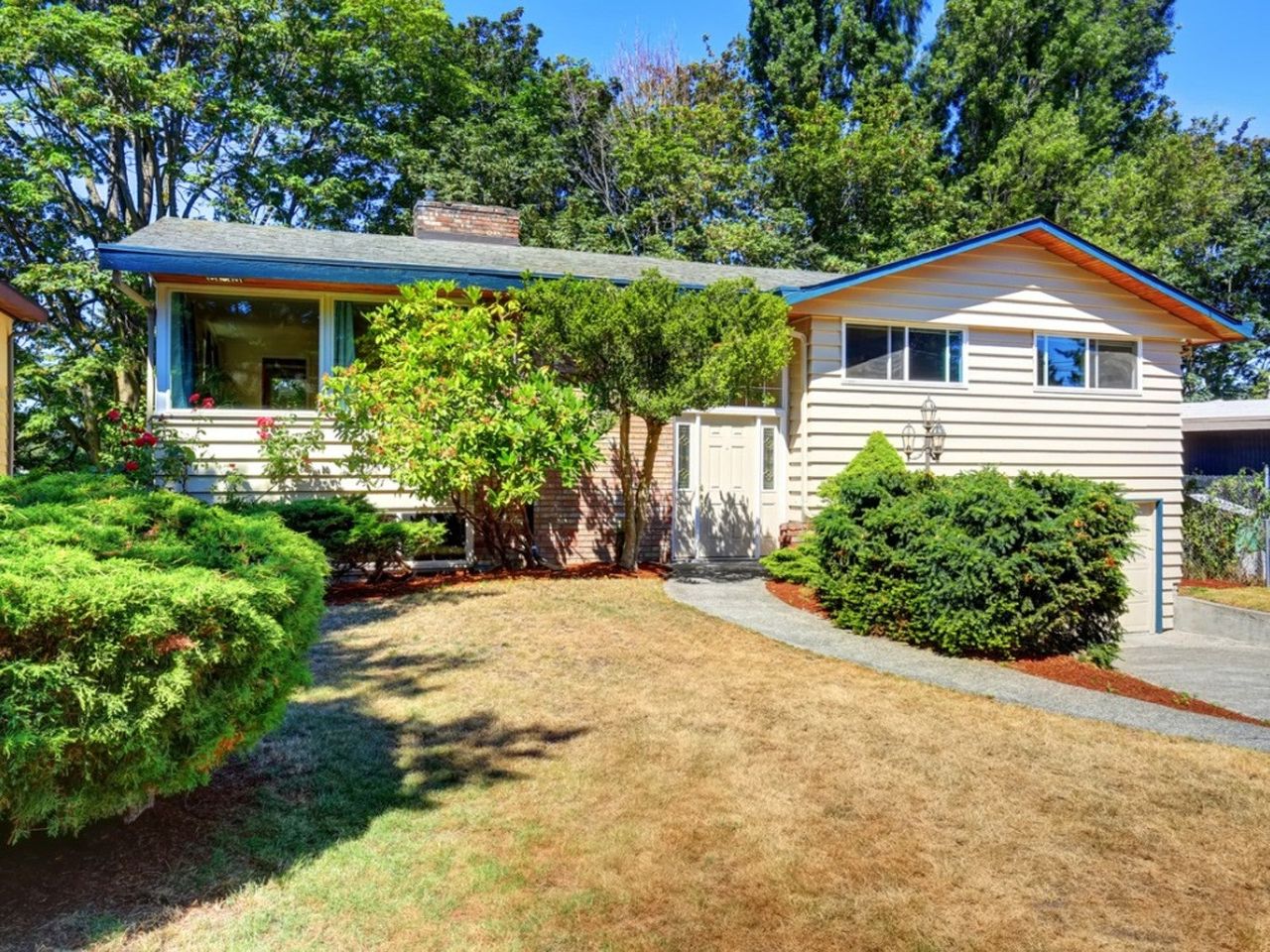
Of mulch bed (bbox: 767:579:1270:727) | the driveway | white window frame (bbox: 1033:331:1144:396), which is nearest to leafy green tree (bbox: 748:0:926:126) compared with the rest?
white window frame (bbox: 1033:331:1144:396)

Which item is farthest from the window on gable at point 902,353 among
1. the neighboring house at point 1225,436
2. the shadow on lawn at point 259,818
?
the neighboring house at point 1225,436

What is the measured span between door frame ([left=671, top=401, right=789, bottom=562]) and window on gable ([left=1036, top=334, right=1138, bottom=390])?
419 centimetres

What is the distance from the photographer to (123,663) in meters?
2.56

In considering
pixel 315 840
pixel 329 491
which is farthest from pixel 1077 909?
pixel 329 491

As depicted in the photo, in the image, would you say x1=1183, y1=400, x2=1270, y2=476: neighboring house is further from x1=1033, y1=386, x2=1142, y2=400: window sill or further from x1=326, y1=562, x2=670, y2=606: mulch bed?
x1=326, y1=562, x2=670, y2=606: mulch bed

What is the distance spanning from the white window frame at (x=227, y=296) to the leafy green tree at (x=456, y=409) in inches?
32.7

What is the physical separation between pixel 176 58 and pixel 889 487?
2072 centimetres

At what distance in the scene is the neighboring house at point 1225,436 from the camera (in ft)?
53.2

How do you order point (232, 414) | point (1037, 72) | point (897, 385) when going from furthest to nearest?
1. point (1037, 72)
2. point (897, 385)
3. point (232, 414)

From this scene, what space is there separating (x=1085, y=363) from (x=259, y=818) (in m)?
13.0

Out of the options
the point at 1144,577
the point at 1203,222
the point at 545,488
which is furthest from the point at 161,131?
the point at 1203,222

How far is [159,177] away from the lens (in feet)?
65.6

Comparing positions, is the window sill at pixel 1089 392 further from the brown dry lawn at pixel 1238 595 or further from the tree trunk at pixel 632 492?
the tree trunk at pixel 632 492

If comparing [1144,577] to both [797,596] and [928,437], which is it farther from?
[797,596]
